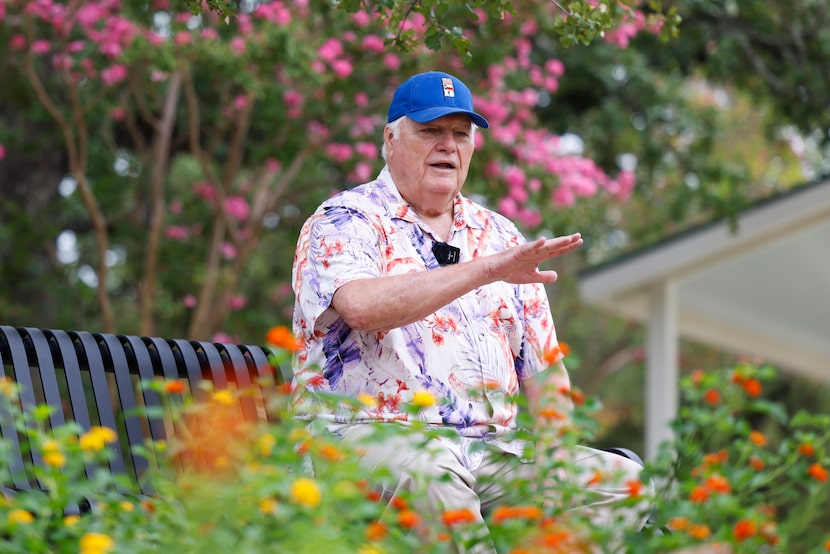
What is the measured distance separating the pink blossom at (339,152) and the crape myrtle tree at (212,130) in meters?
0.01

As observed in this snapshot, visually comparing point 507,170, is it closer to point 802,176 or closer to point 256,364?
point 256,364

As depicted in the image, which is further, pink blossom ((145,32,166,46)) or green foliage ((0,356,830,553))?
pink blossom ((145,32,166,46))

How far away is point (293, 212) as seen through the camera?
1011 cm

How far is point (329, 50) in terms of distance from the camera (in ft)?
23.3

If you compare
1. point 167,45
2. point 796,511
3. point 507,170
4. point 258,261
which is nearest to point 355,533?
point 796,511

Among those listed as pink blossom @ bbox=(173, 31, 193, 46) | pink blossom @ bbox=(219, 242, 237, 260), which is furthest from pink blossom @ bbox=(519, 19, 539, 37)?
pink blossom @ bbox=(219, 242, 237, 260)

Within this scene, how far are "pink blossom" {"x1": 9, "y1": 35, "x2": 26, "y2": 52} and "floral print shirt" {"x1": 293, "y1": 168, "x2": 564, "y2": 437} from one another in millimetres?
4977

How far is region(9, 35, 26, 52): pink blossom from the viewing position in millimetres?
7562

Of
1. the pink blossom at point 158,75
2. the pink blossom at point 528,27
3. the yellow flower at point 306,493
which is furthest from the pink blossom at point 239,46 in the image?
the yellow flower at point 306,493

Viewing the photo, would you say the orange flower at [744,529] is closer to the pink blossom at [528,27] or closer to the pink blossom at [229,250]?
the pink blossom at [528,27]

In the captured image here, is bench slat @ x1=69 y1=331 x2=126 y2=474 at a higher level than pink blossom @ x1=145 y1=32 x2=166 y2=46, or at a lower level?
lower

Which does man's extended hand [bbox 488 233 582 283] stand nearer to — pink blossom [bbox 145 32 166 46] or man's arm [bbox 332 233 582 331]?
man's arm [bbox 332 233 582 331]

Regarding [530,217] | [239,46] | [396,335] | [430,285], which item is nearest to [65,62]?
[239,46]

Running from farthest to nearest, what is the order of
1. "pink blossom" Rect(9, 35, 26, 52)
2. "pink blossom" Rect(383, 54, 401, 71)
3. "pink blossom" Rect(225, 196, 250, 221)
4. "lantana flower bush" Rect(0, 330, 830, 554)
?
"pink blossom" Rect(225, 196, 250, 221)
"pink blossom" Rect(9, 35, 26, 52)
"pink blossom" Rect(383, 54, 401, 71)
"lantana flower bush" Rect(0, 330, 830, 554)
